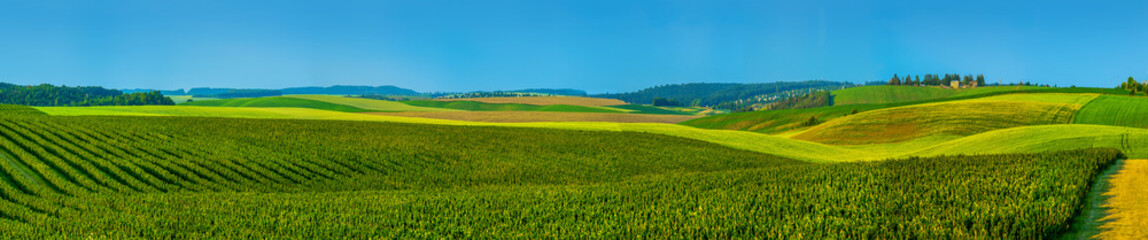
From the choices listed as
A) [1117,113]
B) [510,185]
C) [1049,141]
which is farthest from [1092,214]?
[1117,113]

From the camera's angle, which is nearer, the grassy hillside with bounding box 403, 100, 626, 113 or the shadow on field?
the shadow on field

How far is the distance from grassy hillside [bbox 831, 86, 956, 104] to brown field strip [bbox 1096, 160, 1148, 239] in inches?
6415

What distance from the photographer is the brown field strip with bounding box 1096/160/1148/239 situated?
11711 mm

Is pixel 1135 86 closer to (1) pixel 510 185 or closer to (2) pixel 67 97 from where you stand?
(1) pixel 510 185

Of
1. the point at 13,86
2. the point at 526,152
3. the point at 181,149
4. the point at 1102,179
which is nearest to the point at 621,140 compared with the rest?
the point at 526,152

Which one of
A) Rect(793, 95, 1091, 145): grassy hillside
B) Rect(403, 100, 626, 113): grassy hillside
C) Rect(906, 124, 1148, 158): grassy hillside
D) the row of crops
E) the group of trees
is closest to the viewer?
the row of crops

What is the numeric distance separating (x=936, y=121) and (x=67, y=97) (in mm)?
218738

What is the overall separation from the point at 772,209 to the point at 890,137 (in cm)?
5037

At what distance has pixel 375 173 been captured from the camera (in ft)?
93.6

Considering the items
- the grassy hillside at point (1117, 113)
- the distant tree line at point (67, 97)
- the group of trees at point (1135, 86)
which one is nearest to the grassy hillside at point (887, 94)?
the group of trees at point (1135, 86)

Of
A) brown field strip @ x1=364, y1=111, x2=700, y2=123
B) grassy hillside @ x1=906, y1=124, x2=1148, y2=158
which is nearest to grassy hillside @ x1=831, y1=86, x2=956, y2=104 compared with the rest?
brown field strip @ x1=364, y1=111, x2=700, y2=123

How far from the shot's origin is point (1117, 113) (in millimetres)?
63375

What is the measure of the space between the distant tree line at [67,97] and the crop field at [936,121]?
16767cm

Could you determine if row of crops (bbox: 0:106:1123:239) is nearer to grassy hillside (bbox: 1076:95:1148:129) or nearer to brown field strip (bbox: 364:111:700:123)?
grassy hillside (bbox: 1076:95:1148:129)
